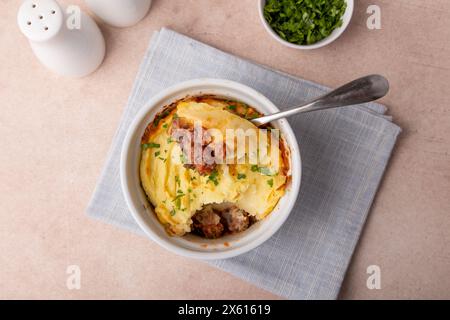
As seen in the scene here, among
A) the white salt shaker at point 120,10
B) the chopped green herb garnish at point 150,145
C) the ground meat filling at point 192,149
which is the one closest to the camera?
the ground meat filling at point 192,149

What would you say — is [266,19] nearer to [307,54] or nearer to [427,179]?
[307,54]

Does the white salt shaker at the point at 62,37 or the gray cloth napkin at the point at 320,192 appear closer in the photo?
the white salt shaker at the point at 62,37

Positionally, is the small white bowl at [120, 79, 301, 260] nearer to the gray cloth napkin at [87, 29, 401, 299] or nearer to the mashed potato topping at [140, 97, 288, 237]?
the mashed potato topping at [140, 97, 288, 237]

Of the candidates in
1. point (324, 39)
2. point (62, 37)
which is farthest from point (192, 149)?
point (324, 39)

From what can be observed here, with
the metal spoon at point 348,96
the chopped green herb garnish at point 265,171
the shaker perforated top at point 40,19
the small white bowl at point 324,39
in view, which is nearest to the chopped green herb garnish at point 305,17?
the small white bowl at point 324,39

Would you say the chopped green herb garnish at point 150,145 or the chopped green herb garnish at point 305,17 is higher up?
the chopped green herb garnish at point 305,17

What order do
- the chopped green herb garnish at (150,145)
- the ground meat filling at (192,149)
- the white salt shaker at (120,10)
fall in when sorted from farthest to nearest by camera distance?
1. the white salt shaker at (120,10)
2. the chopped green herb garnish at (150,145)
3. the ground meat filling at (192,149)

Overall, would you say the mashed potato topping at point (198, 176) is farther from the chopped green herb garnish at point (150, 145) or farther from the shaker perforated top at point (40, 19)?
the shaker perforated top at point (40, 19)
